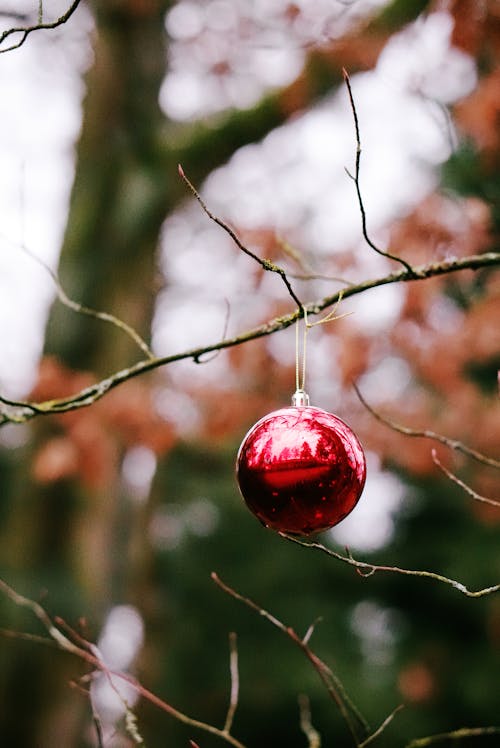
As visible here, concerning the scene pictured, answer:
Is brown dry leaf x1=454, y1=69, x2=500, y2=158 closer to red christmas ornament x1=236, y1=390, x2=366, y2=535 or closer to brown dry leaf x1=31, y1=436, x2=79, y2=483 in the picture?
brown dry leaf x1=31, y1=436, x2=79, y2=483

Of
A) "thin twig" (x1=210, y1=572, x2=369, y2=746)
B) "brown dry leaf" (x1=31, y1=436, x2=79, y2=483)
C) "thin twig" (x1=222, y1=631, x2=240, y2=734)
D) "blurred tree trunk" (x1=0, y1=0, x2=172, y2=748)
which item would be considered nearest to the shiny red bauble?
"thin twig" (x1=210, y1=572, x2=369, y2=746)

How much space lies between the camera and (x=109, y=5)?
14.8 ft

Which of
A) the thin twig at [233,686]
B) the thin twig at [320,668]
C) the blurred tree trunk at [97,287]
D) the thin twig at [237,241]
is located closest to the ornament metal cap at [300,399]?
the thin twig at [237,241]

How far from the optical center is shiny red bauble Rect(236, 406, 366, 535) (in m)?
1.08

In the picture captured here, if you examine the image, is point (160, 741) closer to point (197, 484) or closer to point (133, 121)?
point (197, 484)

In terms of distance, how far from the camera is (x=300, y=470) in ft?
3.53

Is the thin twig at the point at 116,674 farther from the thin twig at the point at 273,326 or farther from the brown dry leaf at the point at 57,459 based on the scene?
the brown dry leaf at the point at 57,459

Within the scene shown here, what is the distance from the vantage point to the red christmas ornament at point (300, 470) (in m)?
1.08

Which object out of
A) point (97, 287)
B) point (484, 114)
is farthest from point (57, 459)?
point (484, 114)

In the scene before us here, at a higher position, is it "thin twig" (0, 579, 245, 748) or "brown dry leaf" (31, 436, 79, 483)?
"brown dry leaf" (31, 436, 79, 483)

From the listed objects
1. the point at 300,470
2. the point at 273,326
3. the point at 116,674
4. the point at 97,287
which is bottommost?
the point at 116,674

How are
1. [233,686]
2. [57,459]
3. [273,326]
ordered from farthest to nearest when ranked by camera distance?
[57,459], [233,686], [273,326]

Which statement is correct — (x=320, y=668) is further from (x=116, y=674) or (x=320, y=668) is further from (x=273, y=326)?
(x=273, y=326)

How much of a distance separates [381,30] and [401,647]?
635cm
